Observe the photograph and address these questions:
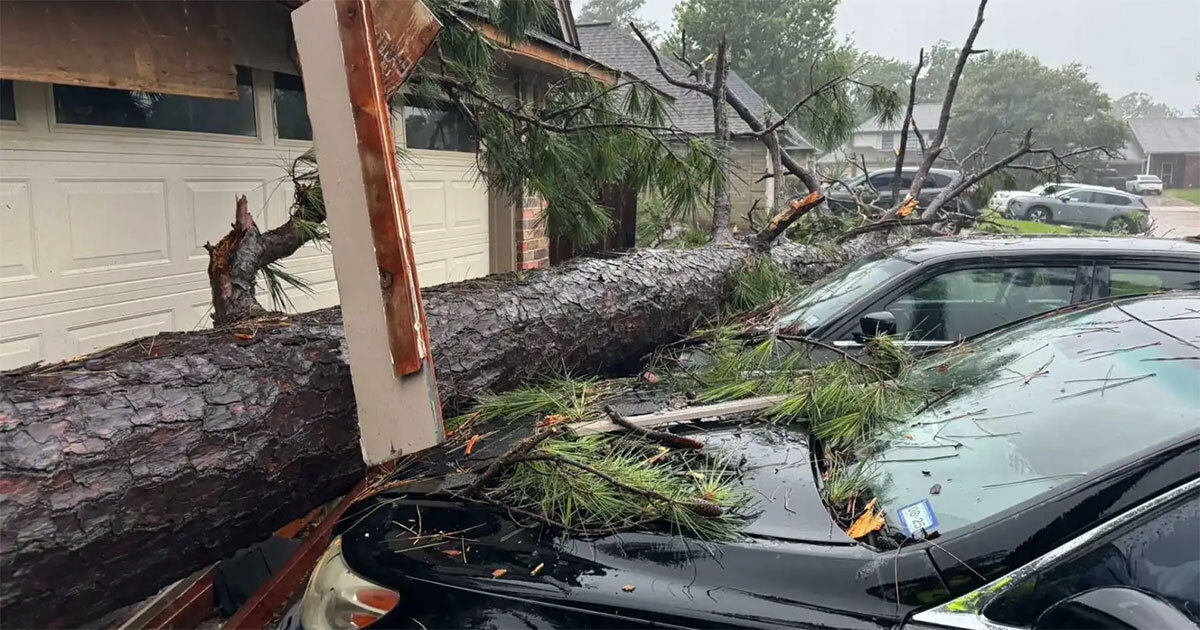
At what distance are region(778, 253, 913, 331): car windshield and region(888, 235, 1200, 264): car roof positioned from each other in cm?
11

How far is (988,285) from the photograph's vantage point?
12.9ft

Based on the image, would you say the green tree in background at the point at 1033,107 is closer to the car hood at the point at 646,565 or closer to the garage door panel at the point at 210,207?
the garage door panel at the point at 210,207

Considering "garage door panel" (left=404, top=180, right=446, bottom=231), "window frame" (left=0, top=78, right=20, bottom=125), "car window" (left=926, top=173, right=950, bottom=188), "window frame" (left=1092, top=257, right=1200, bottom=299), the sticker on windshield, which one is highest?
"window frame" (left=0, top=78, right=20, bottom=125)

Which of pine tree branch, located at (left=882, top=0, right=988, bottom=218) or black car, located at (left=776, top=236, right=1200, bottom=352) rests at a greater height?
pine tree branch, located at (left=882, top=0, right=988, bottom=218)

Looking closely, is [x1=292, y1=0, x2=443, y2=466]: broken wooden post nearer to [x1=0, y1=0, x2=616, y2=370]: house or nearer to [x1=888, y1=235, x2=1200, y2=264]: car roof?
[x1=0, y1=0, x2=616, y2=370]: house

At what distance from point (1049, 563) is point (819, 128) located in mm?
5264

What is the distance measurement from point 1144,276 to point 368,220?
12.3ft

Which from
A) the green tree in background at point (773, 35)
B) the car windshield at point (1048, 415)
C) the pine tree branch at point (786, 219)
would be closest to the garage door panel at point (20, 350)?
the car windshield at point (1048, 415)

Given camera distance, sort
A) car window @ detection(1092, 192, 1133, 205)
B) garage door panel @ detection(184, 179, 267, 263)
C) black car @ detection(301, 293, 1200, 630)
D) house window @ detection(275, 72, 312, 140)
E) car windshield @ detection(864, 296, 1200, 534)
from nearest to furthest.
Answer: black car @ detection(301, 293, 1200, 630), car windshield @ detection(864, 296, 1200, 534), garage door panel @ detection(184, 179, 267, 263), house window @ detection(275, 72, 312, 140), car window @ detection(1092, 192, 1133, 205)

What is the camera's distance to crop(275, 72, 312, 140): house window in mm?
5156

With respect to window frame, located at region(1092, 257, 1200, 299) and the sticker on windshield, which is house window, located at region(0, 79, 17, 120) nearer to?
the sticker on windshield

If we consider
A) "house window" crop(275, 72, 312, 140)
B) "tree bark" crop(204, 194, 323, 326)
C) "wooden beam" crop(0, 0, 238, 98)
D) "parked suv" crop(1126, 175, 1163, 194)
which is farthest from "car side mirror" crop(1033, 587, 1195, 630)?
"parked suv" crop(1126, 175, 1163, 194)

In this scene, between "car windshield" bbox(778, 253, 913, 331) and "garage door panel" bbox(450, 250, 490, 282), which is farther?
"garage door panel" bbox(450, 250, 490, 282)

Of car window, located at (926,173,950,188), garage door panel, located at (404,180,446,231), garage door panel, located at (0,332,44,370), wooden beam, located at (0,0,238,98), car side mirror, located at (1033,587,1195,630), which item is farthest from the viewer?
car window, located at (926,173,950,188)
